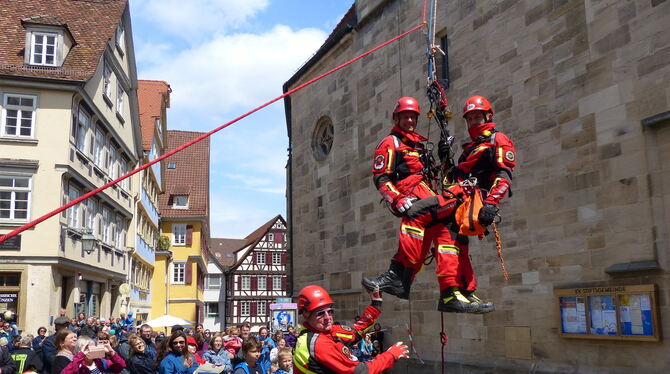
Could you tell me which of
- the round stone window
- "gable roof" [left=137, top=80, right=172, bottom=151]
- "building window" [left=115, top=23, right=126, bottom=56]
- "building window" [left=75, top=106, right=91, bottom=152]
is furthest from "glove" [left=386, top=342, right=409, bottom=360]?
"gable roof" [left=137, top=80, right=172, bottom=151]

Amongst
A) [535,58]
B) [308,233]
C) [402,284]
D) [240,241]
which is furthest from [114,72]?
[240,241]

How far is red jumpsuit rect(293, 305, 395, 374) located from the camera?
450 cm

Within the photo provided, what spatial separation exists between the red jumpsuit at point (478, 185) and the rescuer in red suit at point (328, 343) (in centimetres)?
58

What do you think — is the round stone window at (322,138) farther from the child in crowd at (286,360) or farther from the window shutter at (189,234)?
the window shutter at (189,234)

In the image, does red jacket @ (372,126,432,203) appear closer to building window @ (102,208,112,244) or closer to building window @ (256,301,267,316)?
building window @ (102,208,112,244)

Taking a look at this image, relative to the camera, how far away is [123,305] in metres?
28.0

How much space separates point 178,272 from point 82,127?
24910 millimetres

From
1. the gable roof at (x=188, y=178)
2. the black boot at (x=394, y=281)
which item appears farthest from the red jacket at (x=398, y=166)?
the gable roof at (x=188, y=178)

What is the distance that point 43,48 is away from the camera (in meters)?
20.4

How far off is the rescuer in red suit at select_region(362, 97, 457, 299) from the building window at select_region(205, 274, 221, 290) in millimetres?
54072

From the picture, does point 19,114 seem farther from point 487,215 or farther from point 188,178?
point 188,178

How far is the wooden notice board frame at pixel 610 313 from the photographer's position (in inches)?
353

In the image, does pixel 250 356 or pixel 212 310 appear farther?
pixel 212 310

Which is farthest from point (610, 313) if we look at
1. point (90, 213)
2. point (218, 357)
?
point (90, 213)
